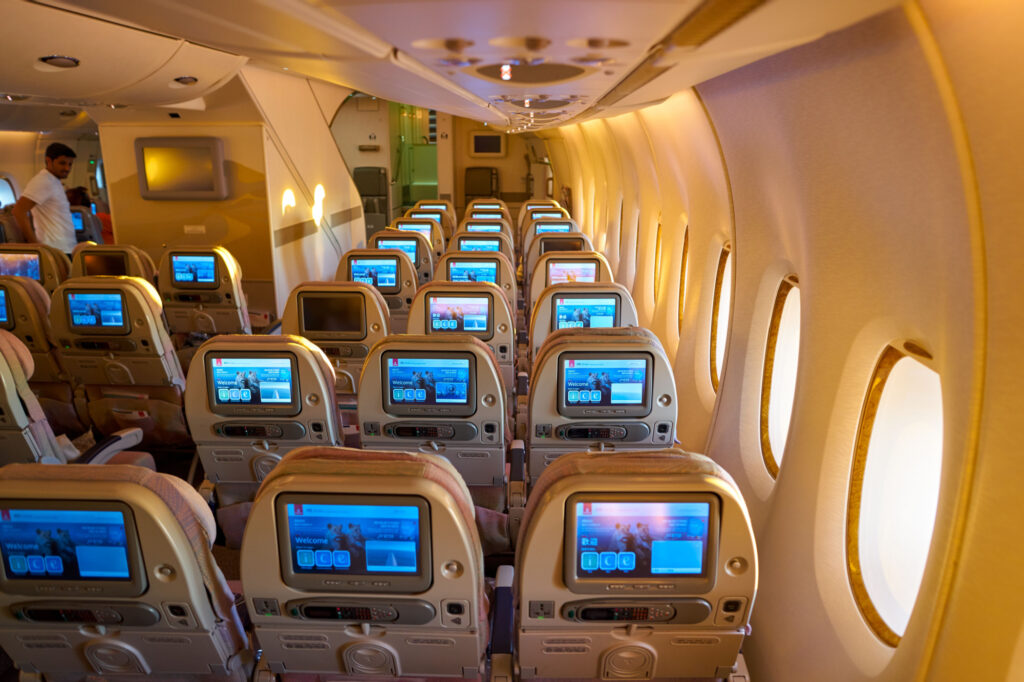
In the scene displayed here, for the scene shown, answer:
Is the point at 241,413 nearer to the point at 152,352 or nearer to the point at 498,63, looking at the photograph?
the point at 152,352

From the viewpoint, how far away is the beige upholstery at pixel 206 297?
765cm

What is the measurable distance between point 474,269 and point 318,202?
19.9ft

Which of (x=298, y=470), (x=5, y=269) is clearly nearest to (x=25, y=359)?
(x=298, y=470)

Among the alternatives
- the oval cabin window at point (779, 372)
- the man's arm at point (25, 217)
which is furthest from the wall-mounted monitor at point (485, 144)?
the oval cabin window at point (779, 372)

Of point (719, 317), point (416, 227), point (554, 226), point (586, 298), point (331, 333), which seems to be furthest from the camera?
point (416, 227)

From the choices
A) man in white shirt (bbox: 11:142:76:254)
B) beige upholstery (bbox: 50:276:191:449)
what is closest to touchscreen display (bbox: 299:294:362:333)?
beige upholstery (bbox: 50:276:191:449)

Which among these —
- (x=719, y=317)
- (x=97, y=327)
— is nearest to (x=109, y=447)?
(x=97, y=327)

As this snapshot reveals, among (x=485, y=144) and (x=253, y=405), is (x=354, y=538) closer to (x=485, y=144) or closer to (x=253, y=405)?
(x=253, y=405)

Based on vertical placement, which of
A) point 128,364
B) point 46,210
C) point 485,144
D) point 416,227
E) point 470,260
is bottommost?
point 128,364

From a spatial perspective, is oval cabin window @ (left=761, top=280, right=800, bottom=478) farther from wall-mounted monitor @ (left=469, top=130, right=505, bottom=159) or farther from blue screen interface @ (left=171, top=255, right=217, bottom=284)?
wall-mounted monitor @ (left=469, top=130, right=505, bottom=159)

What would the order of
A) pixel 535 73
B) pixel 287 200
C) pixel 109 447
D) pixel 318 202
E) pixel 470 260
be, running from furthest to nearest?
pixel 318 202
pixel 287 200
pixel 470 260
pixel 109 447
pixel 535 73

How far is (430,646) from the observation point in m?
2.28

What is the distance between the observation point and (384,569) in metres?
2.18

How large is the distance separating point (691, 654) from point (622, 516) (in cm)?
62
